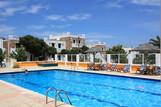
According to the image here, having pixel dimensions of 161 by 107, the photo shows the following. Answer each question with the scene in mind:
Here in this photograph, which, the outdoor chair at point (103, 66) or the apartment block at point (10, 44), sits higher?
the apartment block at point (10, 44)

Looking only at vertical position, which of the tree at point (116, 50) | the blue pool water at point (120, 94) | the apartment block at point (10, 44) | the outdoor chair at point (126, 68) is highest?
the apartment block at point (10, 44)

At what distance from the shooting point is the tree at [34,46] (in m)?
42.4

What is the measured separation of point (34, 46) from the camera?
42.4 metres

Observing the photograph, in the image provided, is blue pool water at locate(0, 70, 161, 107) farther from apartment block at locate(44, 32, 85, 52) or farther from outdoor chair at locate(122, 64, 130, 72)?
apartment block at locate(44, 32, 85, 52)

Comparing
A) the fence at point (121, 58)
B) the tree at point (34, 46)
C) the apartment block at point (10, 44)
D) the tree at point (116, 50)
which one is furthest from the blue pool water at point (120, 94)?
the apartment block at point (10, 44)

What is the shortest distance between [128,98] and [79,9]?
18.1 m

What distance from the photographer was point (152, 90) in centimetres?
1392

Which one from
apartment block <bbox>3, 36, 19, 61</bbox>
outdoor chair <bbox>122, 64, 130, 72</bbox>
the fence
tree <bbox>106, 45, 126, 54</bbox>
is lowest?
outdoor chair <bbox>122, 64, 130, 72</bbox>

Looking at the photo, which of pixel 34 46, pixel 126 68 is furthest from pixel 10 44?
pixel 126 68

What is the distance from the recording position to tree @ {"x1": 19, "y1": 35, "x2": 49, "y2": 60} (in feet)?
139

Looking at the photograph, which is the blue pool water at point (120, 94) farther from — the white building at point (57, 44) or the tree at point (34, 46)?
the white building at point (57, 44)

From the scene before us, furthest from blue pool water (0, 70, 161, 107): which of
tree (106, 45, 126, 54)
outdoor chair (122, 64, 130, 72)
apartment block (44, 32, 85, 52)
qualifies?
apartment block (44, 32, 85, 52)

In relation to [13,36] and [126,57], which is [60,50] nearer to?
[13,36]

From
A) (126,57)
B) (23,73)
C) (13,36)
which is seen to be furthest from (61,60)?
(13,36)
